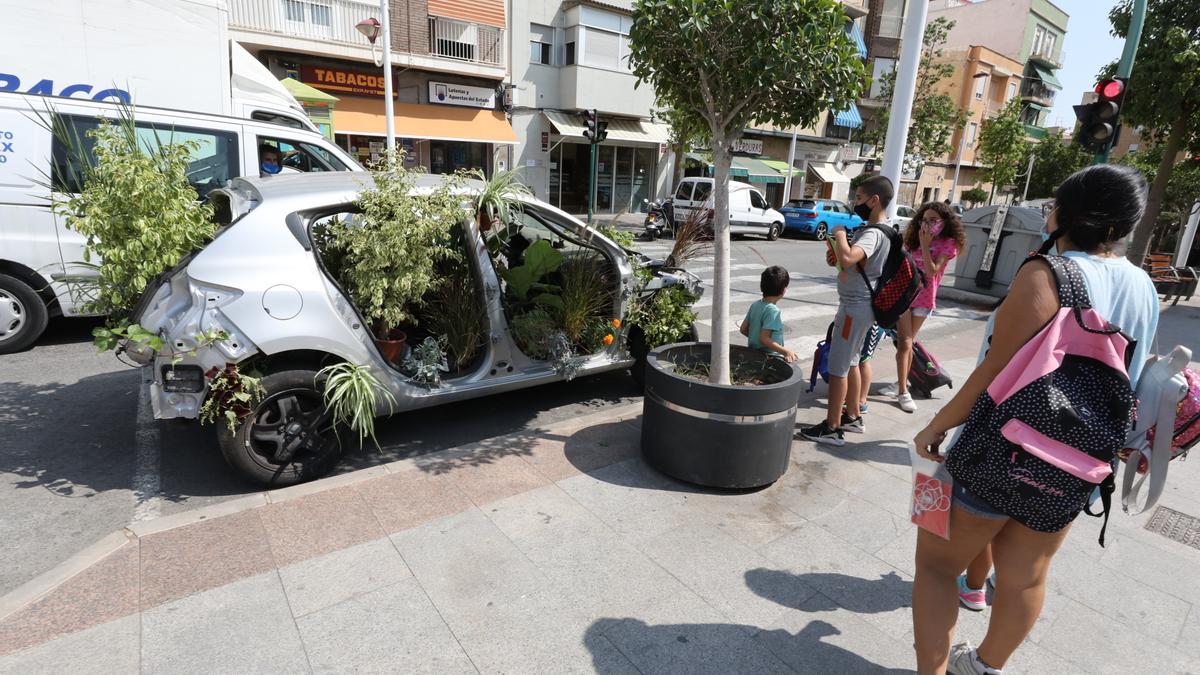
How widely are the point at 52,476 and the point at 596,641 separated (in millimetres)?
3420

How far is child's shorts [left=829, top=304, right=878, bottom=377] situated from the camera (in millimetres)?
4270

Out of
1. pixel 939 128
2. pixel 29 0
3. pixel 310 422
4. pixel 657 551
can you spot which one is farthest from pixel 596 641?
pixel 939 128

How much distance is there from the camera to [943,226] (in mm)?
5320

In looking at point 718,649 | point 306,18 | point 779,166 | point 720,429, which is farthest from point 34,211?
point 779,166

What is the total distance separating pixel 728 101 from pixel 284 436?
124 inches

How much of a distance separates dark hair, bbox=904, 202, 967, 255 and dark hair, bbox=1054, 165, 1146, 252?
3.43m

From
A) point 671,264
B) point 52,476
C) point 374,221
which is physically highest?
point 374,221

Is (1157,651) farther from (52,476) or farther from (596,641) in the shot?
(52,476)

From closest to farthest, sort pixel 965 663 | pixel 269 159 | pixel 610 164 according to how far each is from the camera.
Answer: pixel 965 663 → pixel 269 159 → pixel 610 164

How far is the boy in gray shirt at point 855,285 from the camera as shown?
4125 mm

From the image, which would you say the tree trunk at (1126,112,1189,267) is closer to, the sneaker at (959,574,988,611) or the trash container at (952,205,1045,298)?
the trash container at (952,205,1045,298)

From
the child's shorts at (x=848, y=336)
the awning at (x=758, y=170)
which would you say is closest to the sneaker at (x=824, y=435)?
the child's shorts at (x=848, y=336)

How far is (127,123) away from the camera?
3.72 metres

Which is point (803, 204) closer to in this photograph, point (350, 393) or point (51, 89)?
point (51, 89)
